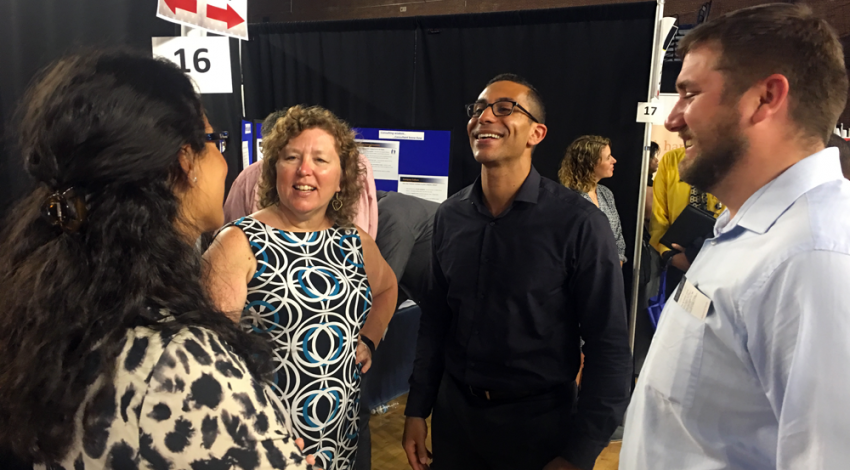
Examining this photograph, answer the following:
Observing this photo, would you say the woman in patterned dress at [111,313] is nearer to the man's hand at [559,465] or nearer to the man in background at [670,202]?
the man's hand at [559,465]

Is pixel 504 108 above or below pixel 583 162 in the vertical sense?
above

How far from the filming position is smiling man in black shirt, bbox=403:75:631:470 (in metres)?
1.38

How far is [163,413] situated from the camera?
0.66 metres

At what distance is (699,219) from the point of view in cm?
278

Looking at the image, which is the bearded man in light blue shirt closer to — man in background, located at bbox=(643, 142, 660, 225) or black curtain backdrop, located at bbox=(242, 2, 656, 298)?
black curtain backdrop, located at bbox=(242, 2, 656, 298)

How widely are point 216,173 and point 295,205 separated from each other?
480mm

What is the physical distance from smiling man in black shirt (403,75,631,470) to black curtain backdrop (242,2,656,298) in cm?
226

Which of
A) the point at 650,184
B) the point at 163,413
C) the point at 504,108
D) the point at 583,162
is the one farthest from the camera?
the point at 650,184

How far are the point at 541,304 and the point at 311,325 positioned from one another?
68 centimetres

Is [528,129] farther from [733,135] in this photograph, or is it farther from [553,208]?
[733,135]

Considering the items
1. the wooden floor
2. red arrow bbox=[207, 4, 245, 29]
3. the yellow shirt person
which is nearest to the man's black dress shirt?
the wooden floor

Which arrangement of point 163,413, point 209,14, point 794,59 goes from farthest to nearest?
point 209,14
point 794,59
point 163,413

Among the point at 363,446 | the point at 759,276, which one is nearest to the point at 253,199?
the point at 363,446

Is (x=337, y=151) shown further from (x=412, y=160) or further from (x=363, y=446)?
(x=412, y=160)
